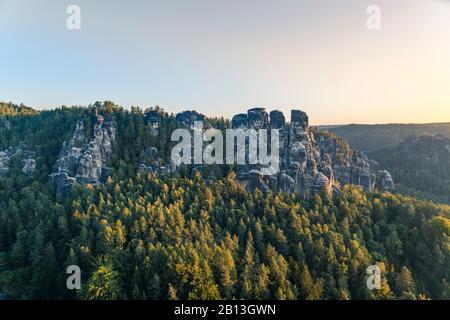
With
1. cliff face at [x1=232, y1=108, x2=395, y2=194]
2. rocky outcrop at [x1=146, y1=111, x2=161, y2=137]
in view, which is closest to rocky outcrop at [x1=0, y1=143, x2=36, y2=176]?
rocky outcrop at [x1=146, y1=111, x2=161, y2=137]

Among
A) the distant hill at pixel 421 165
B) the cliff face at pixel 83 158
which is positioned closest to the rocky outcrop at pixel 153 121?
the cliff face at pixel 83 158

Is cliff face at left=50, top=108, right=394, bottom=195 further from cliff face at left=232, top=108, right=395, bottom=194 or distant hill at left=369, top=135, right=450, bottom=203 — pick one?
distant hill at left=369, top=135, right=450, bottom=203

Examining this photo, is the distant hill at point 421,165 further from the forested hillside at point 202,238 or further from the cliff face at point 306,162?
the forested hillside at point 202,238

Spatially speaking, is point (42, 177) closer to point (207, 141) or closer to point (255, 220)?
point (207, 141)

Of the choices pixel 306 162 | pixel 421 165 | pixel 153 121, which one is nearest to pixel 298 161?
pixel 306 162

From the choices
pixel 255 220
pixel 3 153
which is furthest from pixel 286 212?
pixel 3 153

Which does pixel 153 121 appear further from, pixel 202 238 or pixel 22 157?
pixel 202 238
